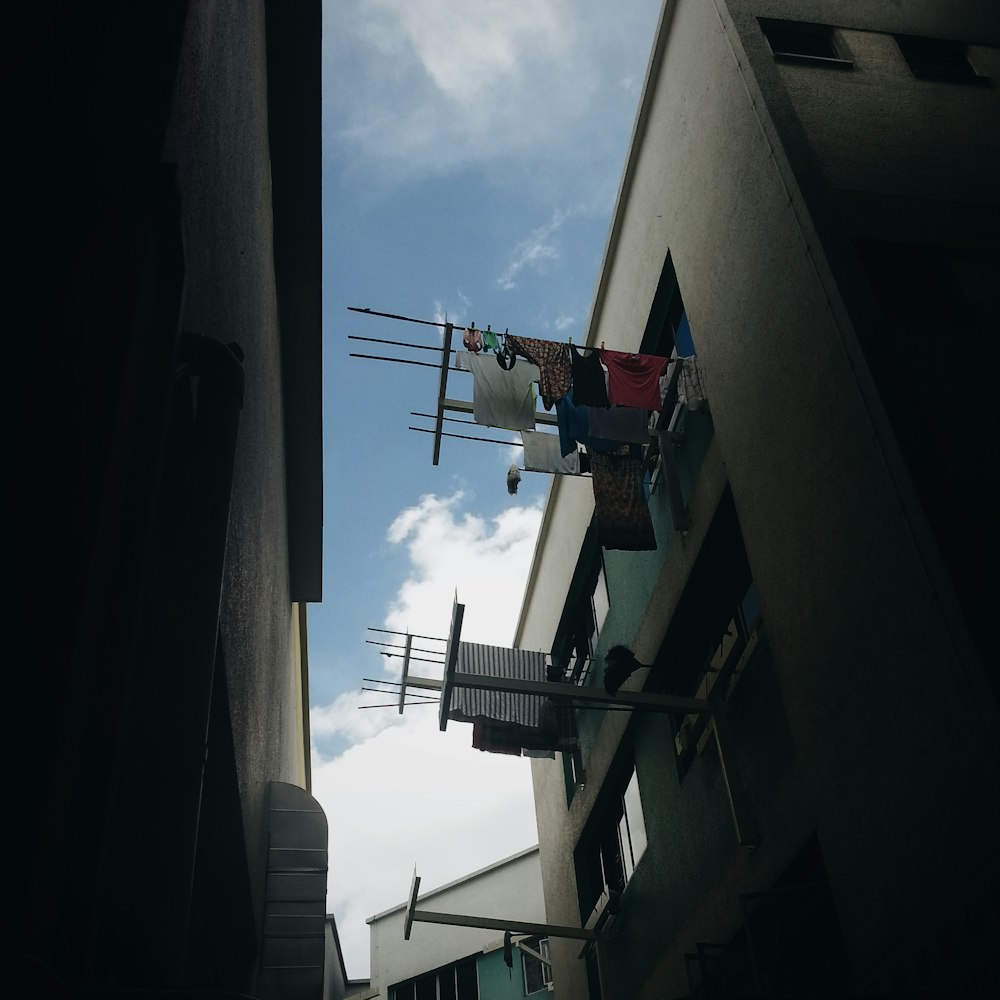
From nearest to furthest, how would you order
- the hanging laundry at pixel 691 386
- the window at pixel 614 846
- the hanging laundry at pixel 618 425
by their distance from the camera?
the hanging laundry at pixel 691 386 < the hanging laundry at pixel 618 425 < the window at pixel 614 846

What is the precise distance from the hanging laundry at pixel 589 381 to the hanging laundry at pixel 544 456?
1.86m

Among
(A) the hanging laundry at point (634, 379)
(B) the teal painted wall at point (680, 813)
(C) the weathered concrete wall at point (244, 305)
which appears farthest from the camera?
(A) the hanging laundry at point (634, 379)

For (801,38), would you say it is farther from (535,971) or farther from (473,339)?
(535,971)

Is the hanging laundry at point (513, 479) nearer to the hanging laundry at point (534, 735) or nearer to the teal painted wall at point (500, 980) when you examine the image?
the hanging laundry at point (534, 735)

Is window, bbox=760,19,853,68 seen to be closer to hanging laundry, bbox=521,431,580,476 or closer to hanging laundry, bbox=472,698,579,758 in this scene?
hanging laundry, bbox=521,431,580,476

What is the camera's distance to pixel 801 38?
13266mm

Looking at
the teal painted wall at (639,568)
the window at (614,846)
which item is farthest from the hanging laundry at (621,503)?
the window at (614,846)

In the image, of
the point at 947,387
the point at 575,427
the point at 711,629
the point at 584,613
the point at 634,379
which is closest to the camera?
the point at 947,387

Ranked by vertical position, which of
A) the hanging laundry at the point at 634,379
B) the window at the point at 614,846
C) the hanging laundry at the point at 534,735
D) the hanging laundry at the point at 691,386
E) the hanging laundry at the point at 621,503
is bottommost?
the window at the point at 614,846

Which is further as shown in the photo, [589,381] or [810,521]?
[589,381]

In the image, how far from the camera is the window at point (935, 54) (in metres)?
13.2

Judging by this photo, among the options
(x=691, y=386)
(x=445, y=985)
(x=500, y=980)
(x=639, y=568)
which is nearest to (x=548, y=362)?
(x=691, y=386)

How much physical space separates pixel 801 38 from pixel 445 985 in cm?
2665

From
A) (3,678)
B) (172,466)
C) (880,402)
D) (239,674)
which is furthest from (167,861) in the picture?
(880,402)
